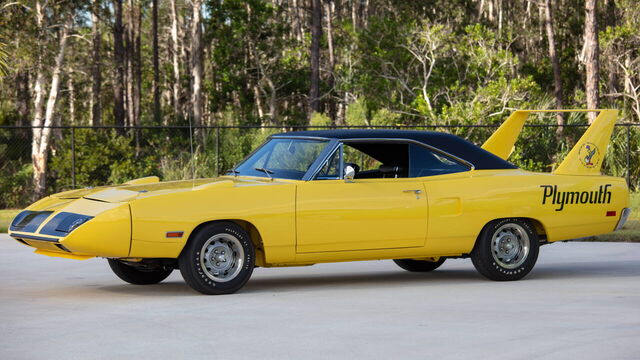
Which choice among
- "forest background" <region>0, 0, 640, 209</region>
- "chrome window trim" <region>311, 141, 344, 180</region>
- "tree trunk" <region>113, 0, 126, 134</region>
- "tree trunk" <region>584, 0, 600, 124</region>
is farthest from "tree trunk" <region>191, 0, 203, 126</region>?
"chrome window trim" <region>311, 141, 344, 180</region>

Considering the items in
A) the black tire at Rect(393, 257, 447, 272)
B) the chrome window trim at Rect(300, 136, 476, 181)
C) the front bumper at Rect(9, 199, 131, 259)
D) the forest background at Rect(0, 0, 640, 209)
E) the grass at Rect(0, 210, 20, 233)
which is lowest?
the grass at Rect(0, 210, 20, 233)

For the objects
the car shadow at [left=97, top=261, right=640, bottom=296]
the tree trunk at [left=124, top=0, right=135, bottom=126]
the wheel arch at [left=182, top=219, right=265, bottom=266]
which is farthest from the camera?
the tree trunk at [left=124, top=0, right=135, bottom=126]

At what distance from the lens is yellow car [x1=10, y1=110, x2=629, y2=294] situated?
9.48 m

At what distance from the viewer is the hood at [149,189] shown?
9625mm

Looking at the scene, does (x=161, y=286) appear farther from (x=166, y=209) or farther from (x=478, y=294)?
(x=478, y=294)

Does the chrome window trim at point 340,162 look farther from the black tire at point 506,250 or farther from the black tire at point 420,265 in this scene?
the black tire at point 420,265

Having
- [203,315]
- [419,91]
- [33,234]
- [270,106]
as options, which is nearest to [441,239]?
[203,315]

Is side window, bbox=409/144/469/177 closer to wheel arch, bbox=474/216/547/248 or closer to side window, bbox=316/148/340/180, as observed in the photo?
wheel arch, bbox=474/216/547/248

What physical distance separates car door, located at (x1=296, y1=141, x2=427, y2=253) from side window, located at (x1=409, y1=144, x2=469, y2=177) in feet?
0.68

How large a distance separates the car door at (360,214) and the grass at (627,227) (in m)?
6.92

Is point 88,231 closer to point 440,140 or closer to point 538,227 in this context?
point 440,140

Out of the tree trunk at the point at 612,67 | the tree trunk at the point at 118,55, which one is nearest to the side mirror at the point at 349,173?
the tree trunk at the point at 612,67

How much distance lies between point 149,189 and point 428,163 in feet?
9.52

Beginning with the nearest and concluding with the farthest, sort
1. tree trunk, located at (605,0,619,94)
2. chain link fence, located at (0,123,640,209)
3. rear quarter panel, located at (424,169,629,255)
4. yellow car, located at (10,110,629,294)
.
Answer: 1. yellow car, located at (10,110,629,294)
2. rear quarter panel, located at (424,169,629,255)
3. chain link fence, located at (0,123,640,209)
4. tree trunk, located at (605,0,619,94)
